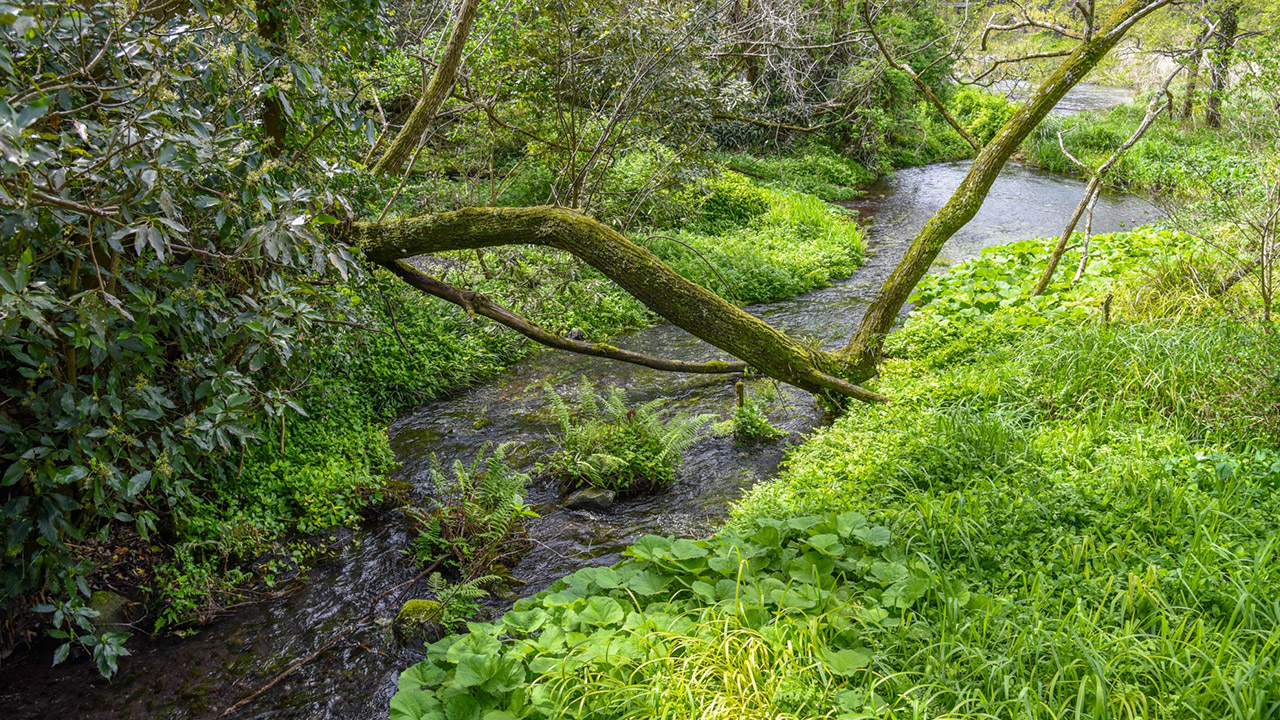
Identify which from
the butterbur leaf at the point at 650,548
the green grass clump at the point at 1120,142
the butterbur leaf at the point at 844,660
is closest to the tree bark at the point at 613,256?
the butterbur leaf at the point at 650,548

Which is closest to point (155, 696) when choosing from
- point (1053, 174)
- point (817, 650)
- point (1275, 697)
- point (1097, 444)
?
point (817, 650)

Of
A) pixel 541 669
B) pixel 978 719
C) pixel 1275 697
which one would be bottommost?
pixel 541 669

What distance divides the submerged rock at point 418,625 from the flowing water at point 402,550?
77 millimetres

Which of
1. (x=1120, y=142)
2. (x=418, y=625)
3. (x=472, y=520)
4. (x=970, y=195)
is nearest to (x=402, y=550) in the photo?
(x=472, y=520)

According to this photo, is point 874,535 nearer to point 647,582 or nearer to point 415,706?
point 647,582

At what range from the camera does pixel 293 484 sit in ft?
14.8

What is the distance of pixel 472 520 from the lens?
14.4ft

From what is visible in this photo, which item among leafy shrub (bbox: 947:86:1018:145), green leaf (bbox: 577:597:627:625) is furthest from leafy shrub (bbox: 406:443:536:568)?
leafy shrub (bbox: 947:86:1018:145)

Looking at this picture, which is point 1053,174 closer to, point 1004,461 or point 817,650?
point 1004,461

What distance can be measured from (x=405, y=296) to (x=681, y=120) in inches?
132

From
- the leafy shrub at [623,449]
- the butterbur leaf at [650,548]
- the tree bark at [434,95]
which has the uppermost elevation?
the tree bark at [434,95]

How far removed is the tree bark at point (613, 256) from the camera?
16.6 feet

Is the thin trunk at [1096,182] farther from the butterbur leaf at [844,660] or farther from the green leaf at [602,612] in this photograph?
the green leaf at [602,612]

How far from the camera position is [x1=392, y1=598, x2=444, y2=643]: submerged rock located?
360 centimetres
